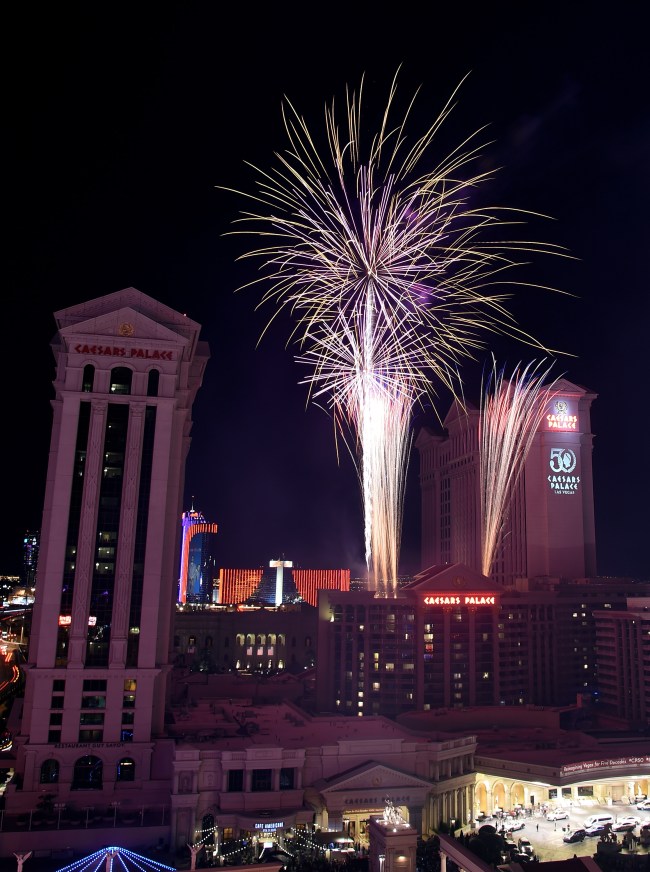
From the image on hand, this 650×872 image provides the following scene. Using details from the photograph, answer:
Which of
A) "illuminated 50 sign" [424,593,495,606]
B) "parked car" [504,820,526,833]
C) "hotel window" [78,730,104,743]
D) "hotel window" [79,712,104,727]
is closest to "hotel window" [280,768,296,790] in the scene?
"hotel window" [78,730,104,743]

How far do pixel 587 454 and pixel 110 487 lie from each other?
235 ft

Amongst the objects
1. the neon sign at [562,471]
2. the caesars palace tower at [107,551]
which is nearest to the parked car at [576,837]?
A: the caesars palace tower at [107,551]

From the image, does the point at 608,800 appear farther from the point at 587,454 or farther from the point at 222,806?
the point at 587,454

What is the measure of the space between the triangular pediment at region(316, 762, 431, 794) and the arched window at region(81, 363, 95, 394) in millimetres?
31945

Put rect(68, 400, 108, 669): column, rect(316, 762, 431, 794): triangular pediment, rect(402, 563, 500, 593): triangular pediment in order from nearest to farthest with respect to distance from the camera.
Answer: rect(316, 762, 431, 794): triangular pediment < rect(68, 400, 108, 669): column < rect(402, 563, 500, 593): triangular pediment

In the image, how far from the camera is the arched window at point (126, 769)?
165 feet

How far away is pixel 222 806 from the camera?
4650 cm

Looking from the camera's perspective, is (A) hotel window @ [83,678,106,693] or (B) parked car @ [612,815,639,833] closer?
(B) parked car @ [612,815,639,833]

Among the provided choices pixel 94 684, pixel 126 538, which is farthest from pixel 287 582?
pixel 94 684

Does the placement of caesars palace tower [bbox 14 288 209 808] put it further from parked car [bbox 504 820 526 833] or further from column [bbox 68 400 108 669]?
parked car [bbox 504 820 526 833]

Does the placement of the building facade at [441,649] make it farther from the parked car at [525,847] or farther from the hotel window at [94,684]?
the hotel window at [94,684]

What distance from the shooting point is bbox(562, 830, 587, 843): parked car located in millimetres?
47438

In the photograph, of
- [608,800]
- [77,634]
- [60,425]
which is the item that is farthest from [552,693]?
[60,425]

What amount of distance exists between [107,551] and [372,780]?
2378 centimetres
